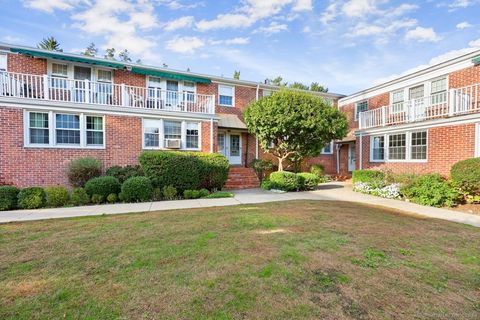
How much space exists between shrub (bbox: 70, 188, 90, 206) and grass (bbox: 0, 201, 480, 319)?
251 cm

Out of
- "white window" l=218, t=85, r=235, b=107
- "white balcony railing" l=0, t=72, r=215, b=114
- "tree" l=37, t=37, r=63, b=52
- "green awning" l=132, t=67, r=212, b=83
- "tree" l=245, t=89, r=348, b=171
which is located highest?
"tree" l=37, t=37, r=63, b=52

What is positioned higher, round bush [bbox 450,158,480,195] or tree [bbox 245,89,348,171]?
tree [bbox 245,89,348,171]

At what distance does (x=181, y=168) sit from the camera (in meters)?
10.1

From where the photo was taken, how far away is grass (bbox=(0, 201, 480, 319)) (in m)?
2.52

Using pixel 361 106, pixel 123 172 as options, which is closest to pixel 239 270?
pixel 123 172

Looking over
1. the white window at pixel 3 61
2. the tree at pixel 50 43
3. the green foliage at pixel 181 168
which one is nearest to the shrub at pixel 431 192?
the green foliage at pixel 181 168

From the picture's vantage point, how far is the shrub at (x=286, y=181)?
11742 mm

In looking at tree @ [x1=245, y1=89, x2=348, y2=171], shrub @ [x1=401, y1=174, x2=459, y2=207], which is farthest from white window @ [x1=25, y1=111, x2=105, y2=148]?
shrub @ [x1=401, y1=174, x2=459, y2=207]

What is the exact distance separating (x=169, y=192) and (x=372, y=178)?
9724 mm

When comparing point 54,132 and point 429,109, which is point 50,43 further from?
point 429,109

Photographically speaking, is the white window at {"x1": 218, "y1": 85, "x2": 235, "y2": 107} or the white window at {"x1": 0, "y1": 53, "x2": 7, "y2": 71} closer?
the white window at {"x1": 0, "y1": 53, "x2": 7, "y2": 71}

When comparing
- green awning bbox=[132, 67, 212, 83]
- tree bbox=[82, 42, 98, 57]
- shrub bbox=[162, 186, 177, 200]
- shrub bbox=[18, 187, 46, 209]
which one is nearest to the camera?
shrub bbox=[18, 187, 46, 209]

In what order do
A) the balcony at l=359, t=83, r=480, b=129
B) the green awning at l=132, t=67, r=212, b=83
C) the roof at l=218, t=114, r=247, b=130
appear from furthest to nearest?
the roof at l=218, t=114, r=247, b=130, the green awning at l=132, t=67, r=212, b=83, the balcony at l=359, t=83, r=480, b=129

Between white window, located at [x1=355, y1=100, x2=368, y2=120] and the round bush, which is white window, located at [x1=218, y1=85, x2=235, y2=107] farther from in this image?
the round bush
